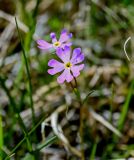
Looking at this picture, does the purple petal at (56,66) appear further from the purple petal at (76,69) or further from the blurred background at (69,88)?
the blurred background at (69,88)

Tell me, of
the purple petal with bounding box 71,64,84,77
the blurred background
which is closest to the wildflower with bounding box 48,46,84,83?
the purple petal with bounding box 71,64,84,77

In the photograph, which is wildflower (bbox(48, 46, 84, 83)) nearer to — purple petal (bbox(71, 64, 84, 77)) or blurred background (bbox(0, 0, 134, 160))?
purple petal (bbox(71, 64, 84, 77))

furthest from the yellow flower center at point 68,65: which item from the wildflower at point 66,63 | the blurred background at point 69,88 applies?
the blurred background at point 69,88

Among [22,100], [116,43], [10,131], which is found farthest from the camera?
[116,43]

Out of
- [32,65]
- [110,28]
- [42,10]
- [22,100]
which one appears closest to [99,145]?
[22,100]

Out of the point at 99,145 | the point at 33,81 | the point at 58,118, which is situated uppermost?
the point at 33,81

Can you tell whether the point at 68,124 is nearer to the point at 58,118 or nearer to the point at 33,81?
the point at 58,118

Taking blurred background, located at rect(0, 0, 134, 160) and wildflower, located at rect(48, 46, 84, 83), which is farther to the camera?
blurred background, located at rect(0, 0, 134, 160)
